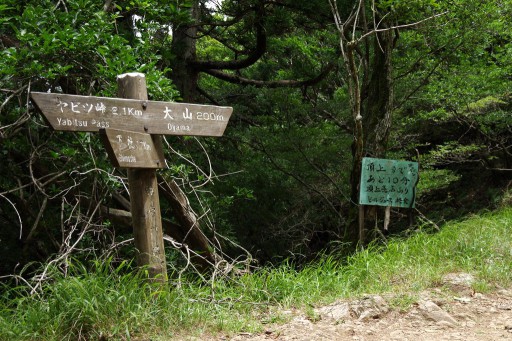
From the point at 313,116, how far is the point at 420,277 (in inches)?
249

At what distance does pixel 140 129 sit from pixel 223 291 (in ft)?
5.05

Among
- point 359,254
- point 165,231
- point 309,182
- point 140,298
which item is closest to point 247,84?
point 309,182

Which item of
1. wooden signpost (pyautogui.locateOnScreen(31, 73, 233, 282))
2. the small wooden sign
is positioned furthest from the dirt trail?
the small wooden sign

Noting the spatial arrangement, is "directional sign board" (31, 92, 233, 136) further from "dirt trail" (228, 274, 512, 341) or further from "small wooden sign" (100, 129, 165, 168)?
"dirt trail" (228, 274, 512, 341)

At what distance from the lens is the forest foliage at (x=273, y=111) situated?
5301mm

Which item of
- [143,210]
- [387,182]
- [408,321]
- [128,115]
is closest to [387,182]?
[387,182]

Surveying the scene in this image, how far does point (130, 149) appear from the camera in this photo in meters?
3.88

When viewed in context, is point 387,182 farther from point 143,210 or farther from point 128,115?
point 128,115

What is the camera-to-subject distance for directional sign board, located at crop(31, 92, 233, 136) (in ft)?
11.9

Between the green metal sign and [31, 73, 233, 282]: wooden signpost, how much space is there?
93.8 inches

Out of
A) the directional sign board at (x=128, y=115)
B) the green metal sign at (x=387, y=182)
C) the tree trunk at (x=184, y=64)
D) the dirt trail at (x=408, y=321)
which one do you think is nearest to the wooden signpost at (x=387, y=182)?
the green metal sign at (x=387, y=182)

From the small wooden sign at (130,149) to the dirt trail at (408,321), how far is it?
1.36 m

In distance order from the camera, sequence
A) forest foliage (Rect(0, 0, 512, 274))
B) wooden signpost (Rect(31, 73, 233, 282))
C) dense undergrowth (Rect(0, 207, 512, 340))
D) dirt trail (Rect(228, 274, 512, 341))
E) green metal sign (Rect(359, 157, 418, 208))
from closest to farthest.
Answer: dense undergrowth (Rect(0, 207, 512, 340)) → wooden signpost (Rect(31, 73, 233, 282)) → dirt trail (Rect(228, 274, 512, 341)) → forest foliage (Rect(0, 0, 512, 274)) → green metal sign (Rect(359, 157, 418, 208))

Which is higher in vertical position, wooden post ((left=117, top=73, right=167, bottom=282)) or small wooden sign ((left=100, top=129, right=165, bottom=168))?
small wooden sign ((left=100, top=129, right=165, bottom=168))
